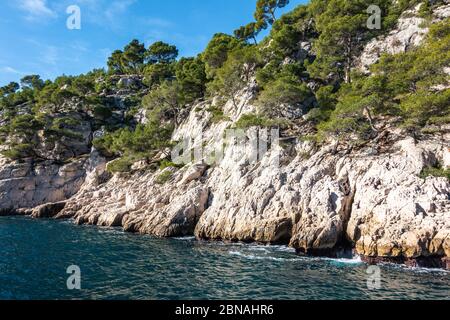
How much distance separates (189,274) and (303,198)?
1565 centimetres

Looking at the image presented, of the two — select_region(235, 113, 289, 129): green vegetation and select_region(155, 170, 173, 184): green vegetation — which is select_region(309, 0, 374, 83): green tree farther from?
select_region(155, 170, 173, 184): green vegetation

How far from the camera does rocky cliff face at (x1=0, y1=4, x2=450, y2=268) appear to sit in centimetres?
2786

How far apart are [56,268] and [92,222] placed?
24259 millimetres

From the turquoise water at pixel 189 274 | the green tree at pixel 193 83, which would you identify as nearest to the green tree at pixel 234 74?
the green tree at pixel 193 83

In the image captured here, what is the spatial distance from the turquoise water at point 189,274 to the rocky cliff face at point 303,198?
236cm

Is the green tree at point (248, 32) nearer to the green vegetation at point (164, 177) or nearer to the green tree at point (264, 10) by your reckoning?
the green tree at point (264, 10)

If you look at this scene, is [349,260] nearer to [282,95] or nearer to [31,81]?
[282,95]

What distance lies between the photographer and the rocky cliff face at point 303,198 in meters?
27.9

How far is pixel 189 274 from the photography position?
25.3 metres

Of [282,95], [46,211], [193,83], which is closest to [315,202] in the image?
[282,95]

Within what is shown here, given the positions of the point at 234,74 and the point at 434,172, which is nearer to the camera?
the point at 434,172

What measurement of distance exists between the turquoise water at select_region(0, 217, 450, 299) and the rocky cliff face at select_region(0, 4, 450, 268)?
92.8 inches
